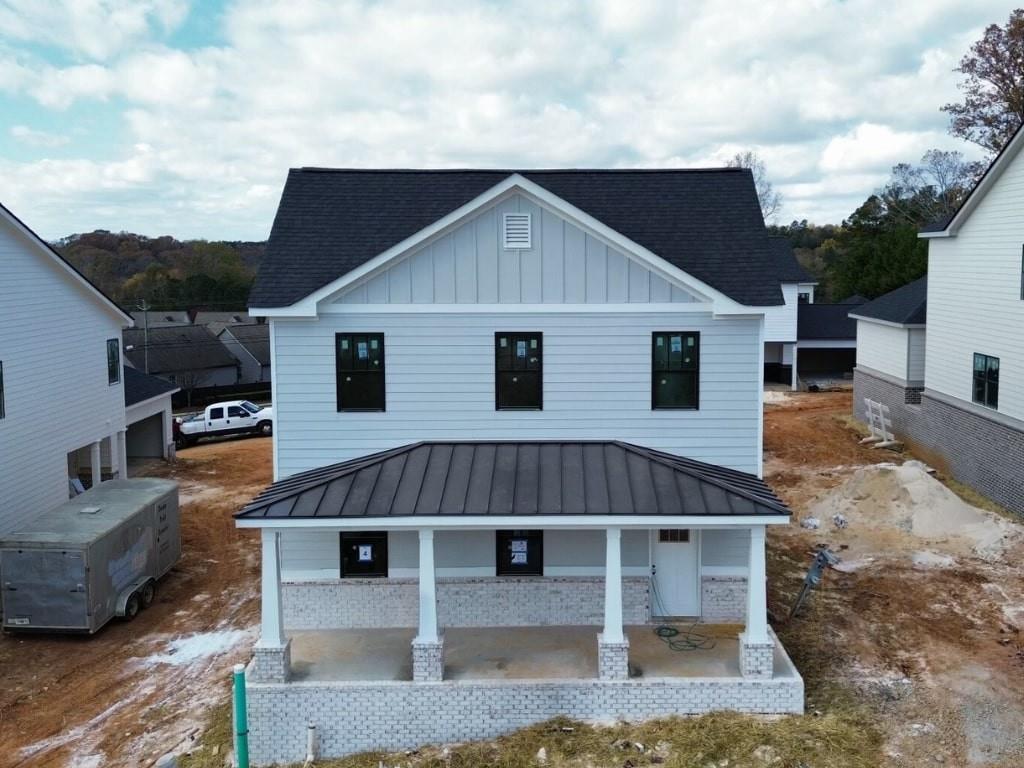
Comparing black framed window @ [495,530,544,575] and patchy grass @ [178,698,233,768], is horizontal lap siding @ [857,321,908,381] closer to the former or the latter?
black framed window @ [495,530,544,575]

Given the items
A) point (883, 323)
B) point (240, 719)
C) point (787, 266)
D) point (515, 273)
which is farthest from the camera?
point (787, 266)

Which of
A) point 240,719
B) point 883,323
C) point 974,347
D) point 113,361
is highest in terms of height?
point 883,323

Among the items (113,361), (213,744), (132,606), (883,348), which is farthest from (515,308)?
(883,348)

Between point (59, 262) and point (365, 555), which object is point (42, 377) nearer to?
point (59, 262)

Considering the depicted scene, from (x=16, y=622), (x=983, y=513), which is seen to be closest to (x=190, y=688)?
(x=16, y=622)

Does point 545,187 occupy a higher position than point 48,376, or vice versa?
point 545,187

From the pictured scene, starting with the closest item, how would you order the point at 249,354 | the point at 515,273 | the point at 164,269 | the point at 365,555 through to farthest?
the point at 515,273
the point at 365,555
the point at 249,354
the point at 164,269

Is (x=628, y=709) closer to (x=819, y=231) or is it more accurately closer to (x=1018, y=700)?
(x=1018, y=700)
